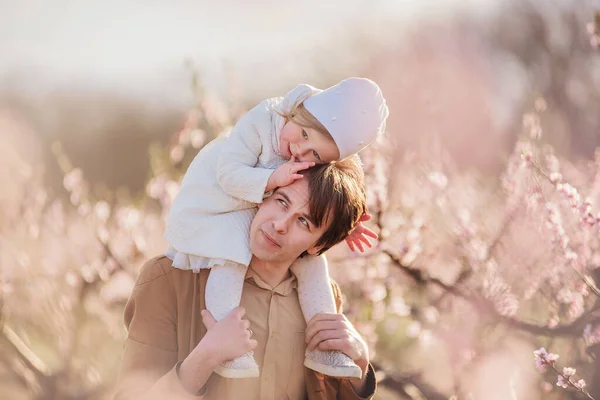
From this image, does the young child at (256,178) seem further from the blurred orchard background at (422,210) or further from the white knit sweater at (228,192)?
the blurred orchard background at (422,210)

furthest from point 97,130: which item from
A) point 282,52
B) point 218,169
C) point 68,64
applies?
point 218,169

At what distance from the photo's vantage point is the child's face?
204cm

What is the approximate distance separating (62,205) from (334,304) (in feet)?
9.90

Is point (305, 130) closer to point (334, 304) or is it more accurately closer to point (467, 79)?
point (334, 304)

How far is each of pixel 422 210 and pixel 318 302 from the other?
2.34 metres

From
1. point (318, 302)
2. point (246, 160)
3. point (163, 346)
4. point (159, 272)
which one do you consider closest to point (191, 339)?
point (163, 346)

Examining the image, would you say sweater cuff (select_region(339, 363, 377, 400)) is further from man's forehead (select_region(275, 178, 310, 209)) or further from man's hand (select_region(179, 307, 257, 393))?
man's forehead (select_region(275, 178, 310, 209))

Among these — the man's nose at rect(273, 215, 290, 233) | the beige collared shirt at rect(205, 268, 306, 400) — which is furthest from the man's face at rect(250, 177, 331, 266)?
the beige collared shirt at rect(205, 268, 306, 400)

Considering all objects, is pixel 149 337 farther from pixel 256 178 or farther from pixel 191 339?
pixel 256 178

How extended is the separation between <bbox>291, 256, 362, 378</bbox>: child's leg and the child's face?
0.91 feet

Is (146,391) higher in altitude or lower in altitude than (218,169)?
lower

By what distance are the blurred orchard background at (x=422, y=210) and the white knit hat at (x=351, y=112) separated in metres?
1.34

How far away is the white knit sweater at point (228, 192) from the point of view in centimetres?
200

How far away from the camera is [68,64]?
6.25 metres
